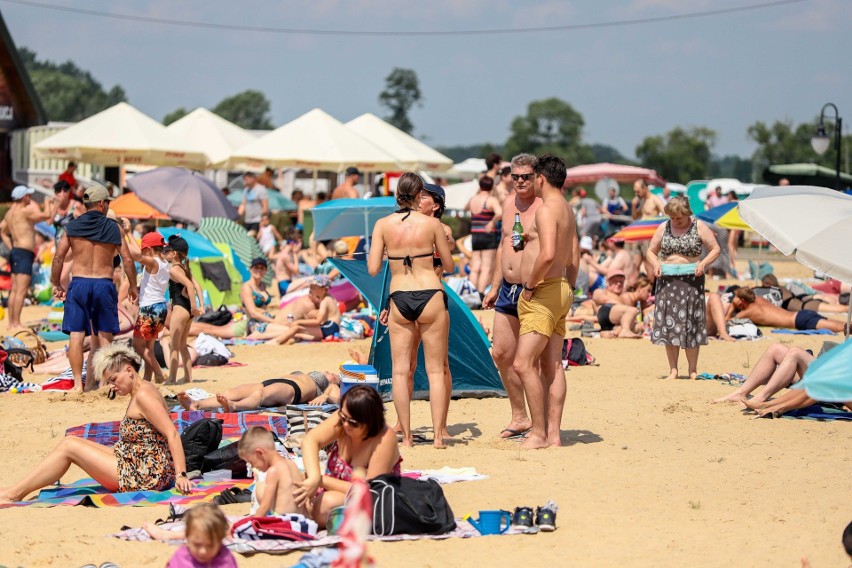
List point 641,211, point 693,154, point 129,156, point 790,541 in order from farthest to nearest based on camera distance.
Answer: 1. point 693,154
2. point 129,156
3. point 641,211
4. point 790,541

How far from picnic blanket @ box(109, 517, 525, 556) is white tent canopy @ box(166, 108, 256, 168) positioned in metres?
20.9

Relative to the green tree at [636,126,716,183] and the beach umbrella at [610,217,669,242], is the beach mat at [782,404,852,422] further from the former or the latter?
the green tree at [636,126,716,183]

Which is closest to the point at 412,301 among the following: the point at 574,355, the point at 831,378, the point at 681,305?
the point at 831,378

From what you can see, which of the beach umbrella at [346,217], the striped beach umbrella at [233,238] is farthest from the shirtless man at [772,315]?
the striped beach umbrella at [233,238]

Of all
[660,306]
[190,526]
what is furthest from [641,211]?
[190,526]

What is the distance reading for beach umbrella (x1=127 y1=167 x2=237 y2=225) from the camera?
716 inches

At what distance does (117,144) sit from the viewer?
74.2ft

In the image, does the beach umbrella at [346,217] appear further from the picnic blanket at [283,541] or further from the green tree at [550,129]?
the green tree at [550,129]

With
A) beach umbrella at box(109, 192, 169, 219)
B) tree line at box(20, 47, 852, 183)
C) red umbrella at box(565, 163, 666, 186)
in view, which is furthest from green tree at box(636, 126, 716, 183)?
beach umbrella at box(109, 192, 169, 219)

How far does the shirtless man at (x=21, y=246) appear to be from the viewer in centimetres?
1416

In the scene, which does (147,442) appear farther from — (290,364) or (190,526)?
(290,364)

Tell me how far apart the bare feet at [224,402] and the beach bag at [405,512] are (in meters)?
3.08

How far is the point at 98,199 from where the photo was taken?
9.49 m

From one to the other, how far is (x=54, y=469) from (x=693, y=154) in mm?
76616
